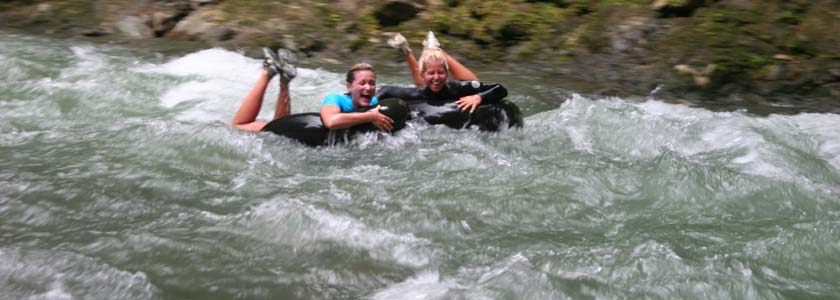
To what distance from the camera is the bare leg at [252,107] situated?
18.9 feet

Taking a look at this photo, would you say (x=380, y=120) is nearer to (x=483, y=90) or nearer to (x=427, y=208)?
(x=483, y=90)

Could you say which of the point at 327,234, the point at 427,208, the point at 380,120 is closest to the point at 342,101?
A: the point at 380,120

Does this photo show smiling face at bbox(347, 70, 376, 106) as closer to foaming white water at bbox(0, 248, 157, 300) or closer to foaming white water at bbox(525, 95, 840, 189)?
foaming white water at bbox(525, 95, 840, 189)

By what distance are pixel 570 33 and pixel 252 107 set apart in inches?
178

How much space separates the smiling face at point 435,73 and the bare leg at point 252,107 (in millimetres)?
1109

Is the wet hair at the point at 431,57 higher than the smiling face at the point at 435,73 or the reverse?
higher

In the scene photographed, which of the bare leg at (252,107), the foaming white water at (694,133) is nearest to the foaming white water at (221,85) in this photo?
the bare leg at (252,107)

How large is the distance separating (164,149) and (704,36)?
5660 mm

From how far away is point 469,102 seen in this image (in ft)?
18.8

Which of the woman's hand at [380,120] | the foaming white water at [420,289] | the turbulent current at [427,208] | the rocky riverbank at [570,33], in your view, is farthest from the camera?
the rocky riverbank at [570,33]

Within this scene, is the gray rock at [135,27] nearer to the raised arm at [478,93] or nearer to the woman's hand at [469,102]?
the raised arm at [478,93]

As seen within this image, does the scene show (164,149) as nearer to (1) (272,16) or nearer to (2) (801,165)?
(2) (801,165)

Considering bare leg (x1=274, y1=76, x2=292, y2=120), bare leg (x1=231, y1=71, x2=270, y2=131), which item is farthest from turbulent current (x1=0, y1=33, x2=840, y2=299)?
bare leg (x1=274, y1=76, x2=292, y2=120)

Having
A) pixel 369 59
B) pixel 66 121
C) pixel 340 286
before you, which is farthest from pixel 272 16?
pixel 340 286
